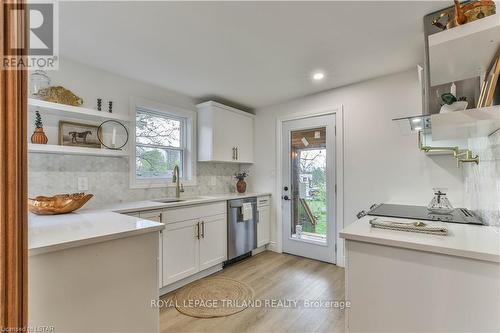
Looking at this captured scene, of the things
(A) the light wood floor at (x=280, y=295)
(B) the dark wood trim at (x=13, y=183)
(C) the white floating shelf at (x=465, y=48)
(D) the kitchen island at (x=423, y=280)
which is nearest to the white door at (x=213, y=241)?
(A) the light wood floor at (x=280, y=295)

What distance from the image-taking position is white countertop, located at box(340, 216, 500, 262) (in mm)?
1038

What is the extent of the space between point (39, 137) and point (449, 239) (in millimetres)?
2927

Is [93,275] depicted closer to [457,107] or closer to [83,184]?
[83,184]

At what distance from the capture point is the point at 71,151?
2160mm

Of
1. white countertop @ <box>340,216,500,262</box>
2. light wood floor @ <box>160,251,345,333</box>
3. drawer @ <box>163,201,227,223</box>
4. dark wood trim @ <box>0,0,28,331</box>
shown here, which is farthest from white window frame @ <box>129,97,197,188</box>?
white countertop @ <box>340,216,500,262</box>

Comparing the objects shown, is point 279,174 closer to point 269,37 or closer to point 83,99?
point 269,37

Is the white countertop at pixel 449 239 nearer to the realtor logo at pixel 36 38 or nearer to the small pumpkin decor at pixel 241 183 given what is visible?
the realtor logo at pixel 36 38

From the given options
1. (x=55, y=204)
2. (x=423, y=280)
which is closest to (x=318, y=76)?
(x=423, y=280)

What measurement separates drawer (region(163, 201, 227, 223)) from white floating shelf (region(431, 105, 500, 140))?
2.26 m

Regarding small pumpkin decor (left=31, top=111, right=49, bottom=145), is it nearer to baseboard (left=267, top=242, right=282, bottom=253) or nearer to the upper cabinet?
the upper cabinet

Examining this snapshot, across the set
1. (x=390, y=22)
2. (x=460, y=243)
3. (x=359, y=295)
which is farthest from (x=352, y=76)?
(x=359, y=295)

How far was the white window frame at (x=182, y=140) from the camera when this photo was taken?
2.76 metres

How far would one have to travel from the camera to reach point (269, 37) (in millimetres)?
1978

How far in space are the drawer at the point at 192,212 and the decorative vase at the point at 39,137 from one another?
3.87 feet
